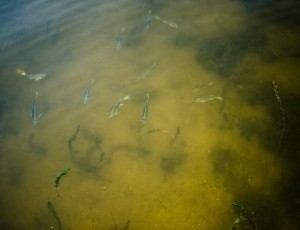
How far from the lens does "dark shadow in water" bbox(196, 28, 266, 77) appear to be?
21.5ft

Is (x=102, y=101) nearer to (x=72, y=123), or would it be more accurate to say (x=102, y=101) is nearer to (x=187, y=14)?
(x=72, y=123)

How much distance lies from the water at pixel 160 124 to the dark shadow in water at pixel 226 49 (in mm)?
35

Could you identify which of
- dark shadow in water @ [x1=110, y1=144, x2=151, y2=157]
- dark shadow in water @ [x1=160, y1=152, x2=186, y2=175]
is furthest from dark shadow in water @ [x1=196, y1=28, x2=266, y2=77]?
dark shadow in water @ [x1=110, y1=144, x2=151, y2=157]

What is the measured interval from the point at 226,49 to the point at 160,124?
2782 millimetres

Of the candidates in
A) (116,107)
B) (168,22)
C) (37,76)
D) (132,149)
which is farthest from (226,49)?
(37,76)

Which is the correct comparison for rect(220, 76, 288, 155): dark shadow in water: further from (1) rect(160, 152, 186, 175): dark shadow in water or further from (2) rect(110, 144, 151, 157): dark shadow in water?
(2) rect(110, 144, 151, 157): dark shadow in water

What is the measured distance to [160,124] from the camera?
574 cm

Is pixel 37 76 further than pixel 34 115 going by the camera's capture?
Yes

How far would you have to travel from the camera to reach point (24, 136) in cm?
638

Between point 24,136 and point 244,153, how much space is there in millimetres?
4852

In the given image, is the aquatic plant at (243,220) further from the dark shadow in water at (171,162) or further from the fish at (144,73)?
the fish at (144,73)

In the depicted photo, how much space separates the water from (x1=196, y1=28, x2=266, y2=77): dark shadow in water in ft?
0.11

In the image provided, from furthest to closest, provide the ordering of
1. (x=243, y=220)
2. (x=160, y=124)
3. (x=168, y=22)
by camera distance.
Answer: (x=168, y=22)
(x=160, y=124)
(x=243, y=220)

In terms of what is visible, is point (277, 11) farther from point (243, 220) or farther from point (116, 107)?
point (243, 220)
